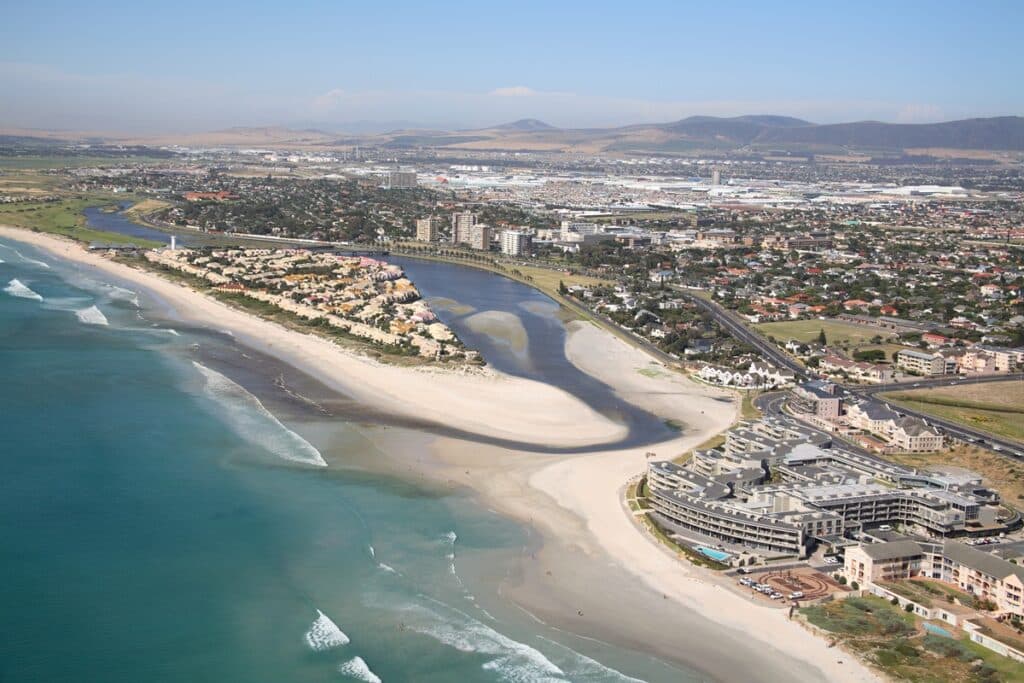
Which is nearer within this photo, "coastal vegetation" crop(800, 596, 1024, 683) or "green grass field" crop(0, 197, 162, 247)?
"coastal vegetation" crop(800, 596, 1024, 683)

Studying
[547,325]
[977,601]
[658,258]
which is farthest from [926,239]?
[977,601]

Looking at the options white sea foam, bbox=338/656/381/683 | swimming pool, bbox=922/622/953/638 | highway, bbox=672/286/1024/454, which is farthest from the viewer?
highway, bbox=672/286/1024/454

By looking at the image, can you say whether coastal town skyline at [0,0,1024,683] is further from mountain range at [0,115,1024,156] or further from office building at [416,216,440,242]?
mountain range at [0,115,1024,156]

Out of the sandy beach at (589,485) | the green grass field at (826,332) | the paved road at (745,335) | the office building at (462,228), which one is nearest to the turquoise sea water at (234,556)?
the sandy beach at (589,485)

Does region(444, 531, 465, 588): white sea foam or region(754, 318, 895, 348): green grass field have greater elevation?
region(754, 318, 895, 348): green grass field

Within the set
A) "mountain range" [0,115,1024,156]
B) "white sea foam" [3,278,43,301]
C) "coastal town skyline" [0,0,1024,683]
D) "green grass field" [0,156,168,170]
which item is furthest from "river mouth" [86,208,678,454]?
"mountain range" [0,115,1024,156]

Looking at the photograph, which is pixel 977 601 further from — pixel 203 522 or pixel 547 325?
pixel 547 325

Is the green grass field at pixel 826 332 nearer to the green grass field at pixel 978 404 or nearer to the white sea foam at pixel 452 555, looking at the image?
the green grass field at pixel 978 404
